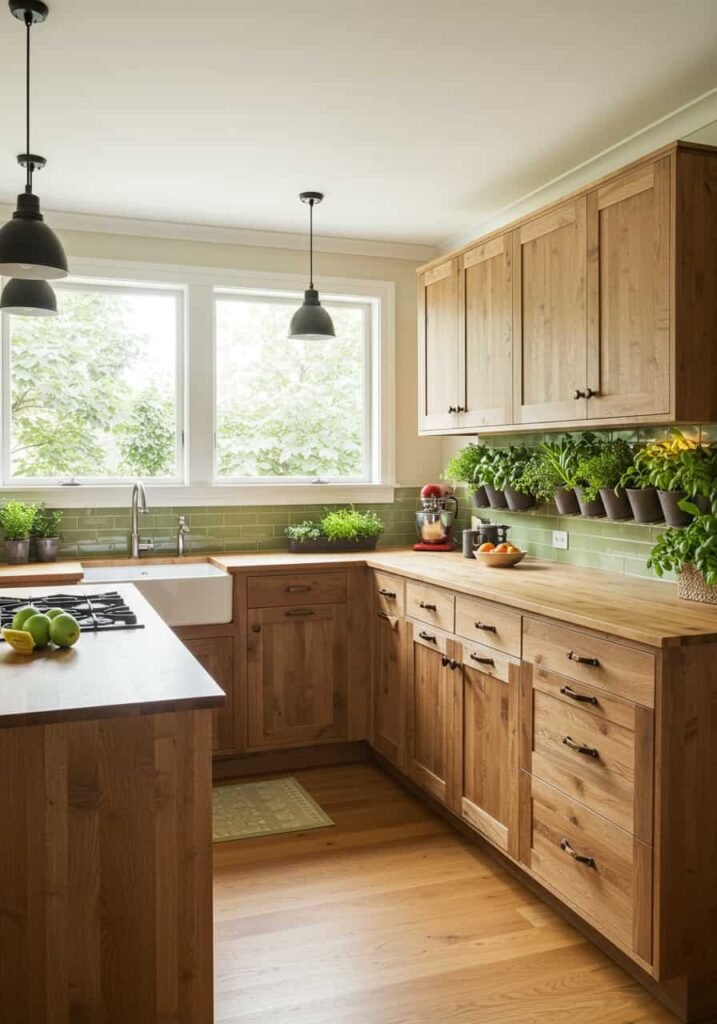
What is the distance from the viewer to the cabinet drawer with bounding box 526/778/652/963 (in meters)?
2.31

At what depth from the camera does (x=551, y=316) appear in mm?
3314

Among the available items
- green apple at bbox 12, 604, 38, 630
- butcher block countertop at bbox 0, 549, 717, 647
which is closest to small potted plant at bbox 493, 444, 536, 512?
butcher block countertop at bbox 0, 549, 717, 647

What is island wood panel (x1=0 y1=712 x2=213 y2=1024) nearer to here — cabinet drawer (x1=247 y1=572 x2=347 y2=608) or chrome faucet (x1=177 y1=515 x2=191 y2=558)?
cabinet drawer (x1=247 y1=572 x2=347 y2=608)

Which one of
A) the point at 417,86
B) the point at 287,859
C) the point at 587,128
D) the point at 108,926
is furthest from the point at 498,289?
the point at 108,926

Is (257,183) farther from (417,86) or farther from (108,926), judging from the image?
(108,926)

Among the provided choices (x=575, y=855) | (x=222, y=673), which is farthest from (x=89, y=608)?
(x=575, y=855)

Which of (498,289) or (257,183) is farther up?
(257,183)

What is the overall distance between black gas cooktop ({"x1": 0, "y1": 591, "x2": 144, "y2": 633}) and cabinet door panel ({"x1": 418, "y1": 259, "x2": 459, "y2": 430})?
184 cm

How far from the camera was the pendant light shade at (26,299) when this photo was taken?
3.40m

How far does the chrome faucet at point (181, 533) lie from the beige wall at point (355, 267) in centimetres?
125

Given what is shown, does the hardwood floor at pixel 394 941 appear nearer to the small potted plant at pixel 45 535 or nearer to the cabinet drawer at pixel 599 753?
the cabinet drawer at pixel 599 753

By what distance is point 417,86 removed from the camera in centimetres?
295

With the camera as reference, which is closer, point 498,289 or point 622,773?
point 622,773

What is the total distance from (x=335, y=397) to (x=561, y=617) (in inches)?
103
